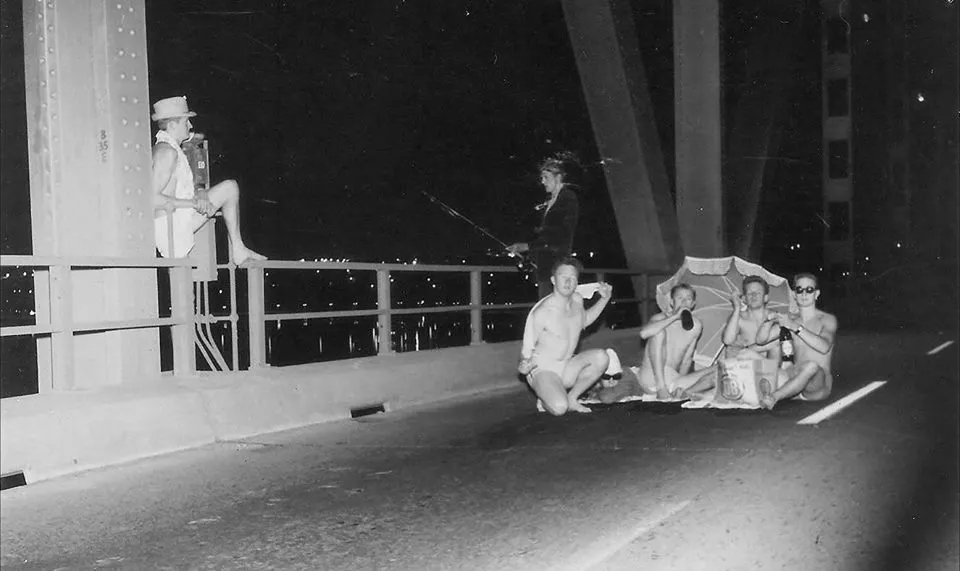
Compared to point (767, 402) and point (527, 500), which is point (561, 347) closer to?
point (767, 402)

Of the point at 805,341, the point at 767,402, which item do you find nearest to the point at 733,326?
the point at 805,341

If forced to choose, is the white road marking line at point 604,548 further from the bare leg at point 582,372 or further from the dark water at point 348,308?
the dark water at point 348,308

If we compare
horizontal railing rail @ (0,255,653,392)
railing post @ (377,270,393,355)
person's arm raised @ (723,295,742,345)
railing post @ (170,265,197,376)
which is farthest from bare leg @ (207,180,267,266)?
person's arm raised @ (723,295,742,345)

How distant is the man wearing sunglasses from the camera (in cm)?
1067

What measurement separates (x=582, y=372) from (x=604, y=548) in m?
5.64

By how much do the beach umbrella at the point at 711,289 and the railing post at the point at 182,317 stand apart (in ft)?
16.8

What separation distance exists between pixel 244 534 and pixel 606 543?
1862mm

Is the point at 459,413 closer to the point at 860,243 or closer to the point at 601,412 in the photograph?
the point at 601,412

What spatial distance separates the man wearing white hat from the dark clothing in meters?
3.26

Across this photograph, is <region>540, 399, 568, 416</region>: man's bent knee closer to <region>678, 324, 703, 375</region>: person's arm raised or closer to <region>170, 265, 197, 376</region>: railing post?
<region>678, 324, 703, 375</region>: person's arm raised

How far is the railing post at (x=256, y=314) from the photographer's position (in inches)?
393

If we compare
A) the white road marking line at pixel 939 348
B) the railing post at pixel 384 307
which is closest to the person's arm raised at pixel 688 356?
the railing post at pixel 384 307

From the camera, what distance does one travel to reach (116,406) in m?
8.04

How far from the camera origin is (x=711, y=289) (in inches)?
499
